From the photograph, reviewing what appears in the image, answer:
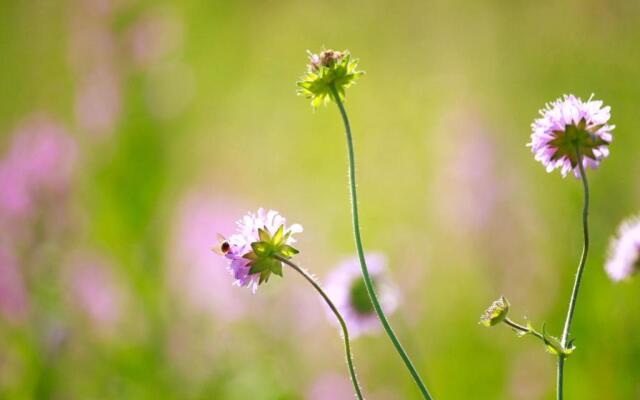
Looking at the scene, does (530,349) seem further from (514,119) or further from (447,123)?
(514,119)

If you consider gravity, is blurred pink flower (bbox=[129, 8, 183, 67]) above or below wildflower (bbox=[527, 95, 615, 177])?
above

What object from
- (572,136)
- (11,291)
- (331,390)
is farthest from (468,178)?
(572,136)

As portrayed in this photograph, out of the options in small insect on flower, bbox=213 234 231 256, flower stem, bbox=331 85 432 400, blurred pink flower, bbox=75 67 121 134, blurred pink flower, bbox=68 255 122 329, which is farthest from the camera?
blurred pink flower, bbox=75 67 121 134

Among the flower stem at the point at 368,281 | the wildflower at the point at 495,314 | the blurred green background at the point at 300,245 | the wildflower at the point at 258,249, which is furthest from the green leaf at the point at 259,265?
the blurred green background at the point at 300,245

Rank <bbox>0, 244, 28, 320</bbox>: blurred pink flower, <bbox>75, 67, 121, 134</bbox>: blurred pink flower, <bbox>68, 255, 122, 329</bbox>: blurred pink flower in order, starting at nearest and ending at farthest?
<bbox>0, 244, 28, 320</bbox>: blurred pink flower, <bbox>68, 255, 122, 329</bbox>: blurred pink flower, <bbox>75, 67, 121, 134</bbox>: blurred pink flower

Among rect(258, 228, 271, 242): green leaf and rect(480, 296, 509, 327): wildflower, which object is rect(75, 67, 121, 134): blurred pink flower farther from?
rect(480, 296, 509, 327): wildflower

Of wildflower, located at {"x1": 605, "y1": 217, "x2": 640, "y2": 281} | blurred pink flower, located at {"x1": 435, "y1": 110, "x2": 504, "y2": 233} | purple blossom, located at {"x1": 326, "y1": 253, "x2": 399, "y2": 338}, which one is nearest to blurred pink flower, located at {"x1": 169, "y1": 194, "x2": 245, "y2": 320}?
blurred pink flower, located at {"x1": 435, "y1": 110, "x2": 504, "y2": 233}
